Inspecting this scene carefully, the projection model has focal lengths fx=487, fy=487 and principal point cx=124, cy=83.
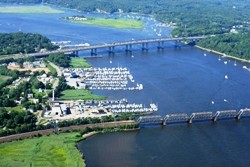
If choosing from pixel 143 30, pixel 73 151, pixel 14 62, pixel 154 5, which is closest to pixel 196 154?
pixel 73 151

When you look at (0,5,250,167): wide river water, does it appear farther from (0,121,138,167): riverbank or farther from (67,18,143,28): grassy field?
(67,18,143,28): grassy field

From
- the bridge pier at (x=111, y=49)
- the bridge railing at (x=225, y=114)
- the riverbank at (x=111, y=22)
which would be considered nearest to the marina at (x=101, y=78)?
the bridge railing at (x=225, y=114)

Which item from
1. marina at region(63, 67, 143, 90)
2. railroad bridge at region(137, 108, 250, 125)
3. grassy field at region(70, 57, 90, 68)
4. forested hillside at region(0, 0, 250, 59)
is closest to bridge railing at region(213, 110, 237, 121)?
railroad bridge at region(137, 108, 250, 125)

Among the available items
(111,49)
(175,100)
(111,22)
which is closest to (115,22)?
(111,22)

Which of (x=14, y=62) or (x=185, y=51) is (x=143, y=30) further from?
(x=14, y=62)

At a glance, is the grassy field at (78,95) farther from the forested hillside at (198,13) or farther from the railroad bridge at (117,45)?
the forested hillside at (198,13)
